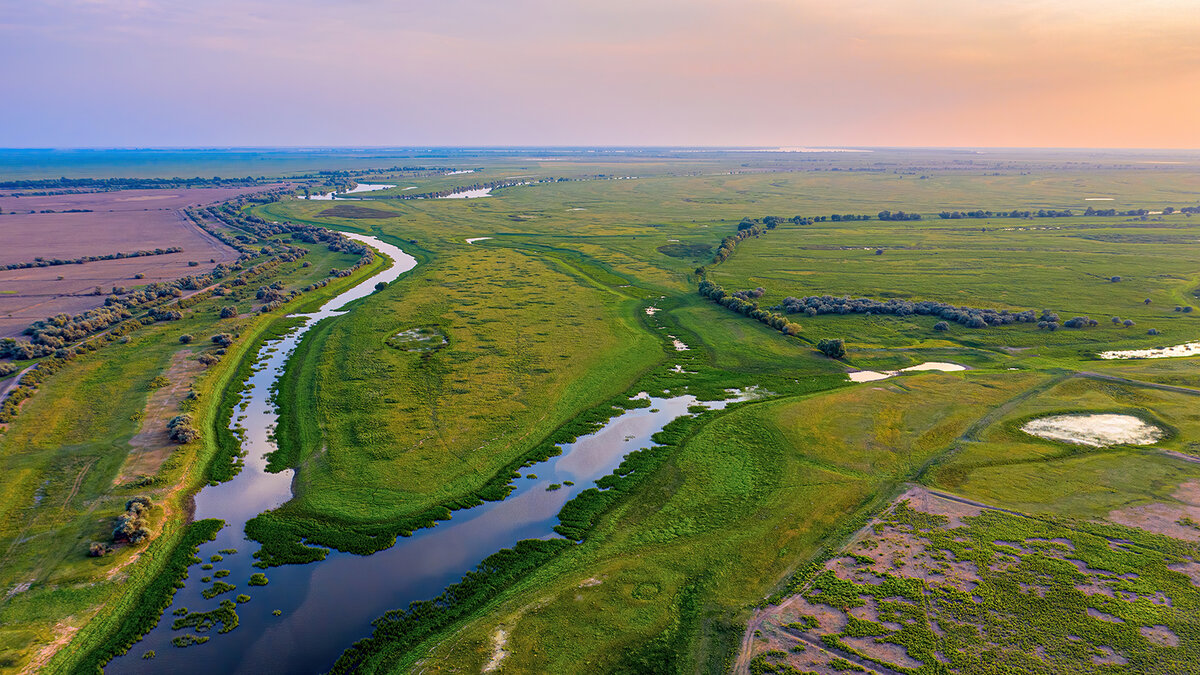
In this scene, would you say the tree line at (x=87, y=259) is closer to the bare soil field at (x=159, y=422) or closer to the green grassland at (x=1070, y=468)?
the bare soil field at (x=159, y=422)

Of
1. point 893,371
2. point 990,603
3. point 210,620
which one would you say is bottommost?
point 210,620

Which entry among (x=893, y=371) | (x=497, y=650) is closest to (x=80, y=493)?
(x=497, y=650)

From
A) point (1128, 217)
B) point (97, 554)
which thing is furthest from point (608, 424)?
point (1128, 217)

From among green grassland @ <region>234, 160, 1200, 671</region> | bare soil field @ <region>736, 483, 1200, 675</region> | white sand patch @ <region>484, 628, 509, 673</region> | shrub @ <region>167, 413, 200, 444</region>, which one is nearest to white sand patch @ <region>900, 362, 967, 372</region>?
green grassland @ <region>234, 160, 1200, 671</region>

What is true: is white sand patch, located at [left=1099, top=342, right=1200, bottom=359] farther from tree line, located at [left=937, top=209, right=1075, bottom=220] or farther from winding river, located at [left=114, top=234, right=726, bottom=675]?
tree line, located at [left=937, top=209, right=1075, bottom=220]

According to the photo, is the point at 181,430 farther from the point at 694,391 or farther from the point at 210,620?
the point at 694,391
